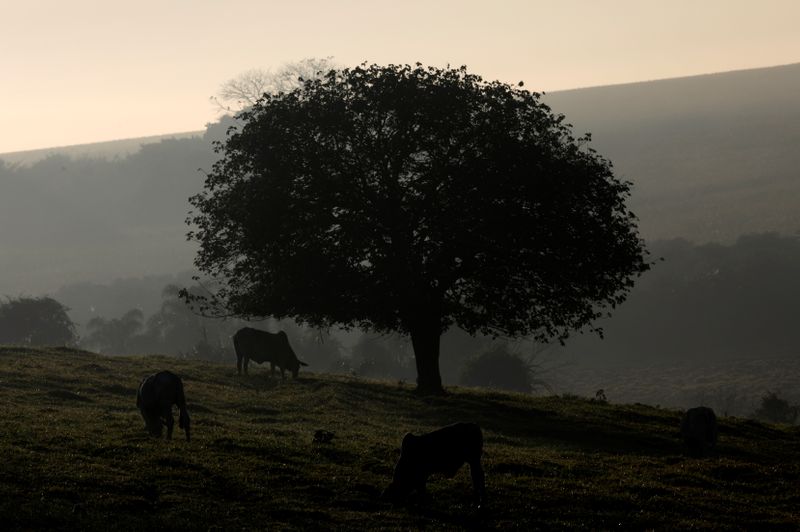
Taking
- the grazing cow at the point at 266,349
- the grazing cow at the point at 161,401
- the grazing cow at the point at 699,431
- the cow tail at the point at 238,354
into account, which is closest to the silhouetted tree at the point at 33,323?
the cow tail at the point at 238,354

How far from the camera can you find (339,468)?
23609mm

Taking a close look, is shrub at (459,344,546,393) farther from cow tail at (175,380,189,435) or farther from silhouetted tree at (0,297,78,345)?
cow tail at (175,380,189,435)

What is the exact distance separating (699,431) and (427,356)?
14926 mm

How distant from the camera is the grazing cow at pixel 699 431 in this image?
101ft

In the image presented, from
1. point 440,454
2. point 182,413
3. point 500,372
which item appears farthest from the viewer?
point 500,372

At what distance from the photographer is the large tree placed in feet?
130

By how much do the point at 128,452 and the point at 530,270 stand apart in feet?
68.0

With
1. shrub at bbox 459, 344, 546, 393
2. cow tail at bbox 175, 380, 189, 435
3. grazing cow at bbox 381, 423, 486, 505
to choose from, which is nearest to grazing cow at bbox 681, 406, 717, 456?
grazing cow at bbox 381, 423, 486, 505

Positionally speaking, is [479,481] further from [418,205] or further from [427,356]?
[427,356]

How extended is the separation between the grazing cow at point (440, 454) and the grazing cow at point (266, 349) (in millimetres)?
26287

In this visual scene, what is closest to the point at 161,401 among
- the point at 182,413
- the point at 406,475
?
the point at 182,413

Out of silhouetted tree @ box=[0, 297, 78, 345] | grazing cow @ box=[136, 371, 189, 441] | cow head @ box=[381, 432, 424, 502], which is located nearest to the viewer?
cow head @ box=[381, 432, 424, 502]

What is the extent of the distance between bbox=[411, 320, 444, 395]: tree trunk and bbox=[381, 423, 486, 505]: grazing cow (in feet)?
74.4

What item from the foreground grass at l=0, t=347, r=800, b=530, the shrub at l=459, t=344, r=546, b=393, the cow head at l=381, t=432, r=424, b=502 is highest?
the cow head at l=381, t=432, r=424, b=502
